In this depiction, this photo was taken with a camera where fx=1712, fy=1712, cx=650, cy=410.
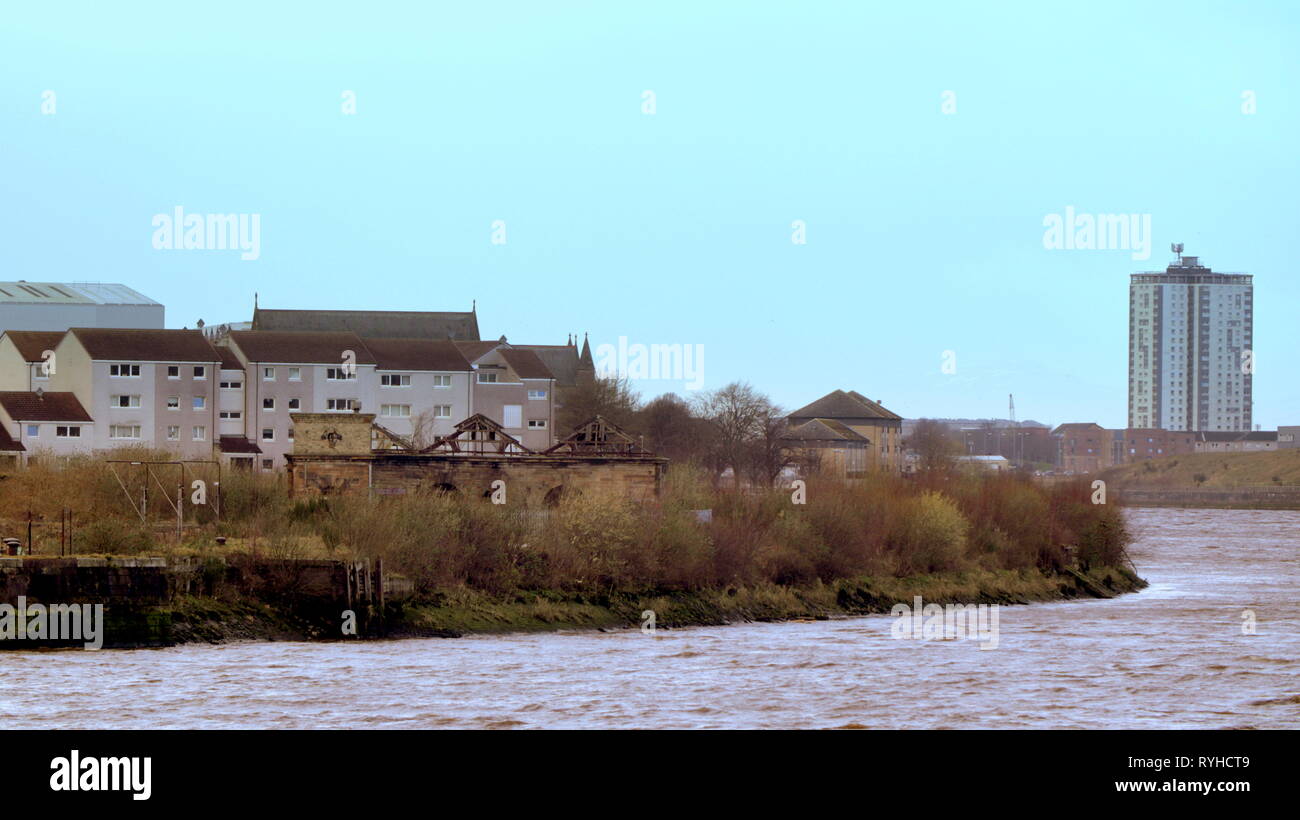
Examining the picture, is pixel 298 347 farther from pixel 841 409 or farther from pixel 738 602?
pixel 841 409

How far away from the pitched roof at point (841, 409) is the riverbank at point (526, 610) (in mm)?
86641

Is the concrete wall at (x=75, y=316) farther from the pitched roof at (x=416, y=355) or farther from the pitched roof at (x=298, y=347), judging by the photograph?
the pitched roof at (x=416, y=355)

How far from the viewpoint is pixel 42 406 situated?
8206 centimetres

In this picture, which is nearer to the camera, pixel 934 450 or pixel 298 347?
pixel 298 347

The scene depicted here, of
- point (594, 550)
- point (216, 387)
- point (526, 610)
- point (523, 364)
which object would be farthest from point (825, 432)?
point (526, 610)

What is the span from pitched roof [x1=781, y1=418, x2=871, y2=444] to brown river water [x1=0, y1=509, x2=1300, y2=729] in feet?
269

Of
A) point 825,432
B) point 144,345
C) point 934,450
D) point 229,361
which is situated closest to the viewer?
point 144,345

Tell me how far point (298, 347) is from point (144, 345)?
26.6 feet

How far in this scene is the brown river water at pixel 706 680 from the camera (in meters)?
29.4

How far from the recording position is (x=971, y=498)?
7075cm

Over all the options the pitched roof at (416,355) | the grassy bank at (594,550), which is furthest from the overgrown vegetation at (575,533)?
the pitched roof at (416,355)

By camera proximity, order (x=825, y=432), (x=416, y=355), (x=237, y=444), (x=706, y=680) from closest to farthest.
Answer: (x=706, y=680) < (x=237, y=444) < (x=416, y=355) < (x=825, y=432)

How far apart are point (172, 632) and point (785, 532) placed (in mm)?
23300

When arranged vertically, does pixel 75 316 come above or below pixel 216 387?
above
